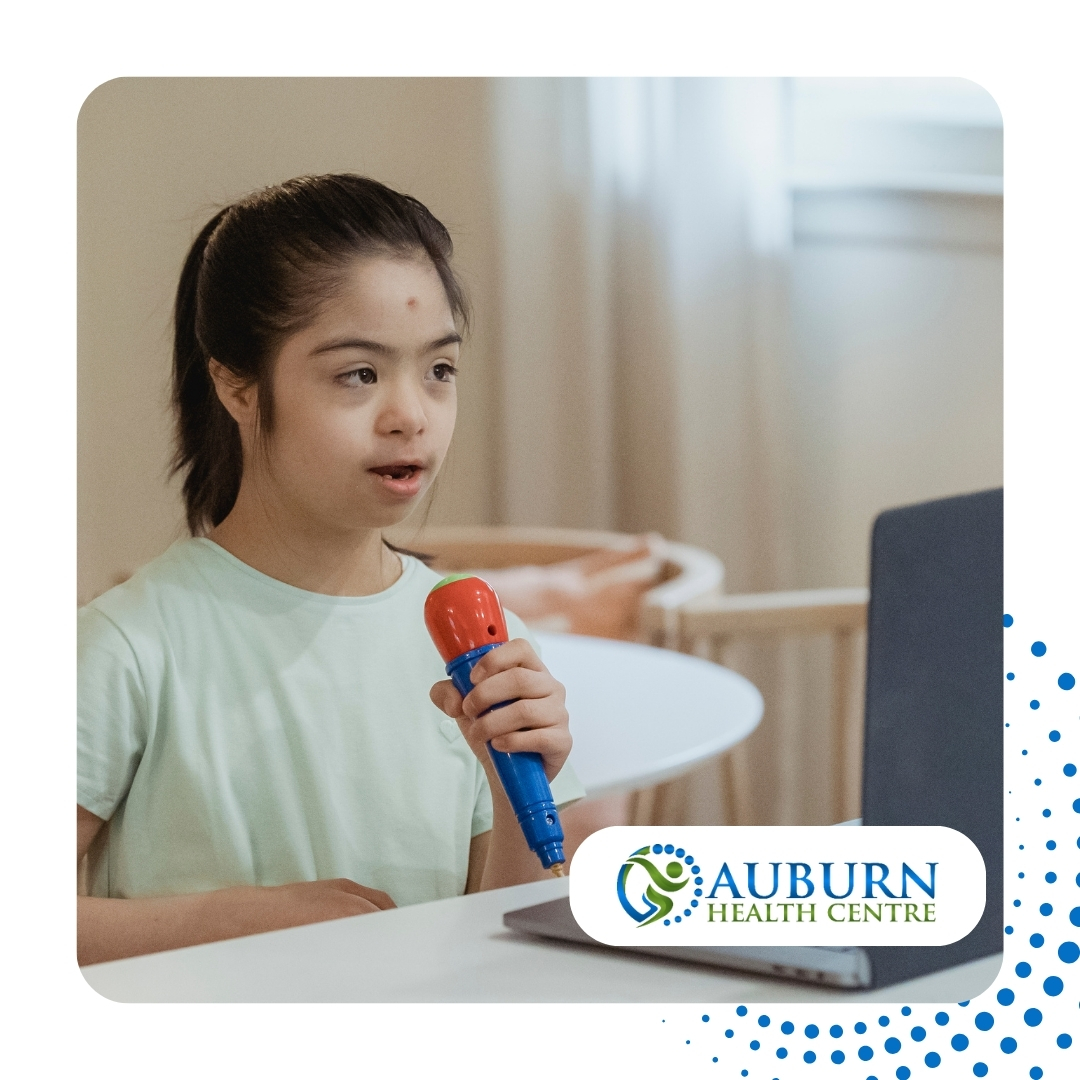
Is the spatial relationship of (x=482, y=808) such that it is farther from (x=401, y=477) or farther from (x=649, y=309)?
(x=649, y=309)

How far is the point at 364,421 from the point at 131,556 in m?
0.12

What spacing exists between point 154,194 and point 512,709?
0.28 metres

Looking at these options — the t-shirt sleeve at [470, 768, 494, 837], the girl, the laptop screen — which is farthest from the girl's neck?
the laptop screen

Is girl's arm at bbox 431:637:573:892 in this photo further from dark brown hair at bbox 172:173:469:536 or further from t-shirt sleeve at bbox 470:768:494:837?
dark brown hair at bbox 172:173:469:536

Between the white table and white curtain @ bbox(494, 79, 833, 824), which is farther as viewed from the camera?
white curtain @ bbox(494, 79, 833, 824)

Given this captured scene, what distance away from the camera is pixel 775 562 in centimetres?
65

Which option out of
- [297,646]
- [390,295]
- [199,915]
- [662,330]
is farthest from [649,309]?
[199,915]

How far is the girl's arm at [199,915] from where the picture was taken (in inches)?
21.8

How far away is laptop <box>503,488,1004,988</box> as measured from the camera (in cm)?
54

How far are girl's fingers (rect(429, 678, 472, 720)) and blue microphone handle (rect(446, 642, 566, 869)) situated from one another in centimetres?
1

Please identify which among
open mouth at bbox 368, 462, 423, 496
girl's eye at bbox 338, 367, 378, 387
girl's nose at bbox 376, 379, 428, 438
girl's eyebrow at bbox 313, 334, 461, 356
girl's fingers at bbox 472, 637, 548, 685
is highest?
girl's eyebrow at bbox 313, 334, 461, 356

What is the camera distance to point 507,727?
0.57 meters
